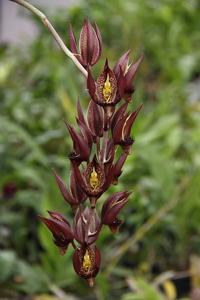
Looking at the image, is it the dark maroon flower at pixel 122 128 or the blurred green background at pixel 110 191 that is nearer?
the dark maroon flower at pixel 122 128

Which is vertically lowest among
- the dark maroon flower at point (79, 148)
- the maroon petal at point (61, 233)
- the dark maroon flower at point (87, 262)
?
the dark maroon flower at point (87, 262)

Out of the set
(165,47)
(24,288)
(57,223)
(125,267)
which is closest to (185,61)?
(165,47)

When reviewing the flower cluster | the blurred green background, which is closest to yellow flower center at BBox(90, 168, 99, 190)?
the flower cluster

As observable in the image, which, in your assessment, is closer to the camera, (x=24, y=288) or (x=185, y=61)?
(x=24, y=288)

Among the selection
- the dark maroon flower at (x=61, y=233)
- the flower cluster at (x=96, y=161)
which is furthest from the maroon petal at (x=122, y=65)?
the dark maroon flower at (x=61, y=233)

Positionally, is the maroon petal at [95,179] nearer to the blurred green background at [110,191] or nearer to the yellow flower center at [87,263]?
the yellow flower center at [87,263]

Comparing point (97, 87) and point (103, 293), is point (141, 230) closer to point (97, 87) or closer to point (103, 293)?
point (103, 293)

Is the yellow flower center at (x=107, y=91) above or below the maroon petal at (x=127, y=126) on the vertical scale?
above
